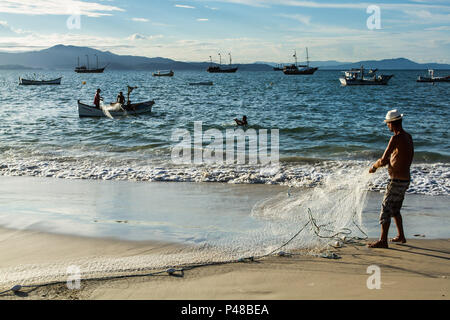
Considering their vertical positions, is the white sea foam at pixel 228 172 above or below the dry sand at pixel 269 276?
above

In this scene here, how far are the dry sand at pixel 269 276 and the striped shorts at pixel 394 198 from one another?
0.44 meters

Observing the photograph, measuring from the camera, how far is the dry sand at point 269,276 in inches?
163

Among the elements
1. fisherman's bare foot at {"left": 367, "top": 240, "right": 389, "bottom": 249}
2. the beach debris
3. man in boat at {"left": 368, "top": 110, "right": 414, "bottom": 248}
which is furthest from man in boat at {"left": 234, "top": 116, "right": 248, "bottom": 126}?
the beach debris

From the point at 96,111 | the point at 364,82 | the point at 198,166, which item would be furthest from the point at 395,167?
the point at 364,82

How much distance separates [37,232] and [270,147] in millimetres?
10753

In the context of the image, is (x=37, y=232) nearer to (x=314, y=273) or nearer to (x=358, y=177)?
(x=314, y=273)

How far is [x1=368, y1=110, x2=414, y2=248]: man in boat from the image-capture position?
5473 mm

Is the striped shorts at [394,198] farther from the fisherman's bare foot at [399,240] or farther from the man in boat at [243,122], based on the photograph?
the man in boat at [243,122]

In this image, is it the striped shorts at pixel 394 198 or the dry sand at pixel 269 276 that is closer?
the dry sand at pixel 269 276

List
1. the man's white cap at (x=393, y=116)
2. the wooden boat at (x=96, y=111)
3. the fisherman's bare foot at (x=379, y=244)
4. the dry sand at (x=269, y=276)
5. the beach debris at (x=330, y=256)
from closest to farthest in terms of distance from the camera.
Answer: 1. the dry sand at (x=269, y=276)
2. the beach debris at (x=330, y=256)
3. the man's white cap at (x=393, y=116)
4. the fisherman's bare foot at (x=379, y=244)
5. the wooden boat at (x=96, y=111)

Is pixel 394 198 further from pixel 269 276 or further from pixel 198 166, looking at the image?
pixel 198 166

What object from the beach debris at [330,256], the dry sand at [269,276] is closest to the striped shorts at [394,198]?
the dry sand at [269,276]

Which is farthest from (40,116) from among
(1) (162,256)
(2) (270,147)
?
(1) (162,256)

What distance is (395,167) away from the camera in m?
5.56
